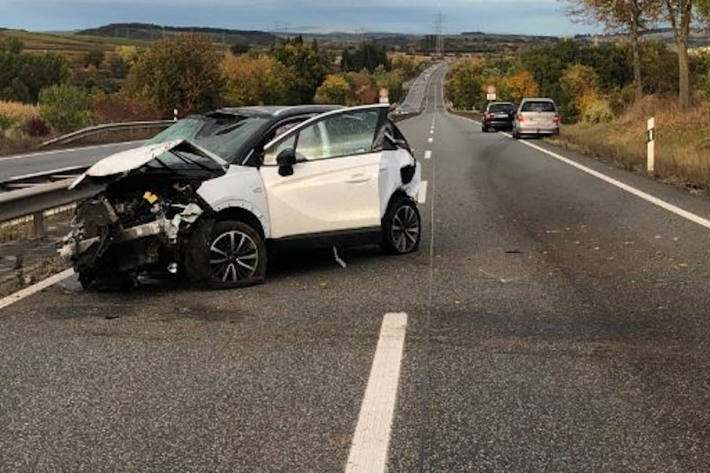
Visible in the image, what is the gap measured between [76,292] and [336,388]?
3611 mm

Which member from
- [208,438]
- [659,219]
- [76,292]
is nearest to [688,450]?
[208,438]

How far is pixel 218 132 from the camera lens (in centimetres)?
847

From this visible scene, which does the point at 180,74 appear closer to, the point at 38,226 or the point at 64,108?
the point at 64,108

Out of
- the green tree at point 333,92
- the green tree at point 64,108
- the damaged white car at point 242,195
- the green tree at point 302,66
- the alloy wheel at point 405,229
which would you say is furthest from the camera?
the green tree at point 333,92

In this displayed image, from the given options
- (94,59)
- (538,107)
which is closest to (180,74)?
(538,107)

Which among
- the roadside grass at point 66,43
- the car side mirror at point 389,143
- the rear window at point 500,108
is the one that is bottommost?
the car side mirror at point 389,143

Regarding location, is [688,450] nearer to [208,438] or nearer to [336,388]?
[336,388]

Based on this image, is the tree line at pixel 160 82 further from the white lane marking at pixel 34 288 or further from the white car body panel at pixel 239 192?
the white car body panel at pixel 239 192

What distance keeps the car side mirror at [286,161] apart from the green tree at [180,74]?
42.3 m

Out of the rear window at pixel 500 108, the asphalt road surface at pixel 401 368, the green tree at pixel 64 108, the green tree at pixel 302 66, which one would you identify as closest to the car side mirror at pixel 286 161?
the asphalt road surface at pixel 401 368

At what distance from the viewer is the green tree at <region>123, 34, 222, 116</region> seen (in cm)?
4906

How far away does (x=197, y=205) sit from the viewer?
739 centimetres

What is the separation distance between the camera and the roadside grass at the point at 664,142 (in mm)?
17500

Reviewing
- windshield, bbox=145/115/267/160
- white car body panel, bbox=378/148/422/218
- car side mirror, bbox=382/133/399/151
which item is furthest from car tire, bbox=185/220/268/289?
car side mirror, bbox=382/133/399/151
